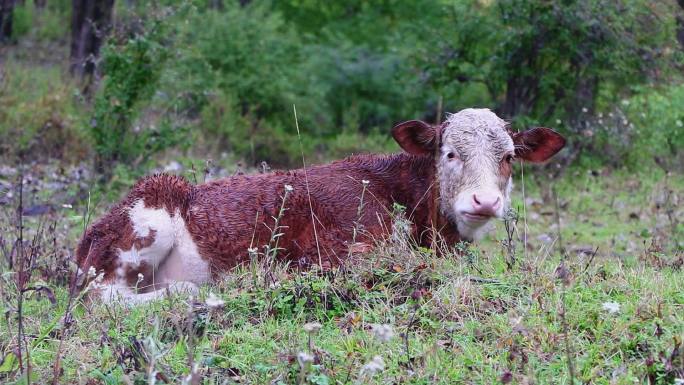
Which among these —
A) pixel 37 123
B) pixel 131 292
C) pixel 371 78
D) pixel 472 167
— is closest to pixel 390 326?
pixel 472 167

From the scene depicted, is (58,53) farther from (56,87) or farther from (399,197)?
(399,197)

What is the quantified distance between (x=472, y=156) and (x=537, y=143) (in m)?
0.86

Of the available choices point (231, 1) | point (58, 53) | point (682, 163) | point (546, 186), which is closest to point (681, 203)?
point (546, 186)

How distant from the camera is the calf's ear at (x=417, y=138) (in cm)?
704

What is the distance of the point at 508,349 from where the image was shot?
4.78 metres

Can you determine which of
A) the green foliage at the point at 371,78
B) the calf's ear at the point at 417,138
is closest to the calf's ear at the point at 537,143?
the calf's ear at the point at 417,138

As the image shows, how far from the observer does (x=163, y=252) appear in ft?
22.1

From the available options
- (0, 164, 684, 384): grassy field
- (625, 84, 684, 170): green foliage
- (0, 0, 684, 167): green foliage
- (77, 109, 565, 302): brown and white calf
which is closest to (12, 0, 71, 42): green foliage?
(0, 0, 684, 167): green foliage

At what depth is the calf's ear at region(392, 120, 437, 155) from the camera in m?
7.04

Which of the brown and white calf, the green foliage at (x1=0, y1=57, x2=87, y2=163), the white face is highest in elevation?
the white face

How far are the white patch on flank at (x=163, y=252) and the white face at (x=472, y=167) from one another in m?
1.82

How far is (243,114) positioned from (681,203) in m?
10.9

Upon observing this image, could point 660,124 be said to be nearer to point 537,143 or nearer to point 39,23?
point 537,143

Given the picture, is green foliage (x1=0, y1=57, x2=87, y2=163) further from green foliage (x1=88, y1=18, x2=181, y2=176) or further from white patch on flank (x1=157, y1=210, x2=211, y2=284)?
white patch on flank (x1=157, y1=210, x2=211, y2=284)
